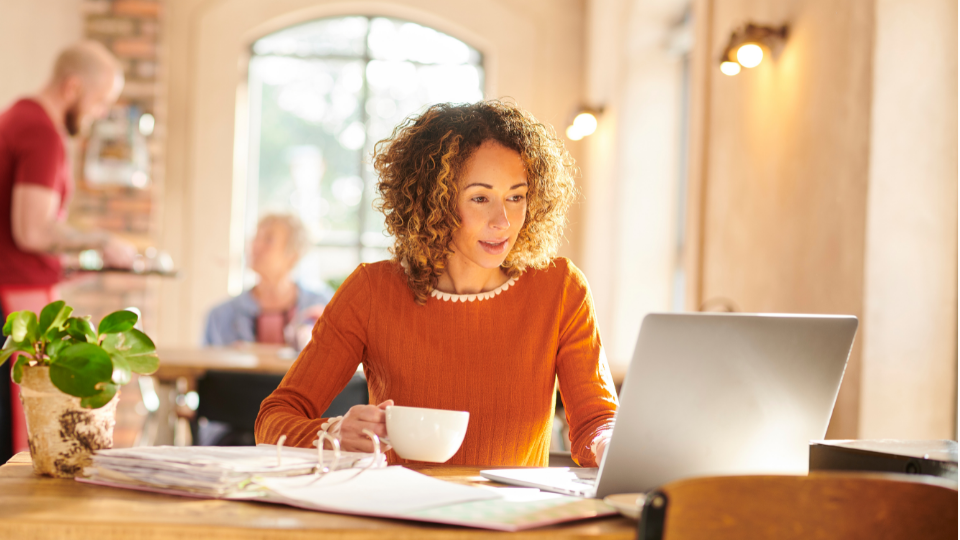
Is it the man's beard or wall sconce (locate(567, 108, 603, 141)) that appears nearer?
the man's beard

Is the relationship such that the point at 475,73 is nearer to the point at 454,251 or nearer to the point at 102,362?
the point at 454,251

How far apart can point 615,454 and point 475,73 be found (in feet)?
16.4

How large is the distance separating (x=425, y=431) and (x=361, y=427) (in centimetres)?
13

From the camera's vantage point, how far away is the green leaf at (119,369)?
969 mm

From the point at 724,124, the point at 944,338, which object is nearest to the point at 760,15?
the point at 724,124

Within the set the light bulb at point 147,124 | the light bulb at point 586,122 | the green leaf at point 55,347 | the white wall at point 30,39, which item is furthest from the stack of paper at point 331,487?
the light bulb at point 147,124

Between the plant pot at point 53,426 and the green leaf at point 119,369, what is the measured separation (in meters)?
0.05

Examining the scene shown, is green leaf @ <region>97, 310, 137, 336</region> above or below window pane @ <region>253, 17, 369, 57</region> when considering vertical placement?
below

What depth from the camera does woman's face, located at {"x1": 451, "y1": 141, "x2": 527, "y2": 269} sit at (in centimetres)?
144

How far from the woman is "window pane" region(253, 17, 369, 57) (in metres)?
4.30

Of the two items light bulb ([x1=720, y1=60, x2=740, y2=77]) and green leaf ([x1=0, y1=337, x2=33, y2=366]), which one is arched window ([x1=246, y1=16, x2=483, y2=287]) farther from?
green leaf ([x1=0, y1=337, x2=33, y2=366])

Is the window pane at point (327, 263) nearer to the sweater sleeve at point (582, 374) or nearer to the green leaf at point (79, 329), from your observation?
the sweater sleeve at point (582, 374)

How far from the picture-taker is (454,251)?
152 cm

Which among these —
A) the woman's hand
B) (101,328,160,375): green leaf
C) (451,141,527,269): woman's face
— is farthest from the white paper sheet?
(451,141,527,269): woman's face
